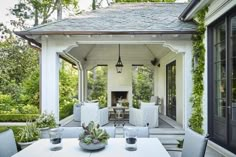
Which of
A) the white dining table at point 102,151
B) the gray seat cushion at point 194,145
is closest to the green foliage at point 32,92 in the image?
the white dining table at point 102,151

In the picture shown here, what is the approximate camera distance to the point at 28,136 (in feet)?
16.1

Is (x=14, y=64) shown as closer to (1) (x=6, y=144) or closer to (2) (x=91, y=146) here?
(1) (x=6, y=144)

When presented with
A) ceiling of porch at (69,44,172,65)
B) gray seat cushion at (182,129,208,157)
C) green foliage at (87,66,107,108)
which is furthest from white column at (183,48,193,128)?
green foliage at (87,66,107,108)

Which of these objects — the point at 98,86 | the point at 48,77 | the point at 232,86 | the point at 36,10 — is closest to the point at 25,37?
the point at 48,77

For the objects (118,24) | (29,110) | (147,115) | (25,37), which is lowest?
(29,110)

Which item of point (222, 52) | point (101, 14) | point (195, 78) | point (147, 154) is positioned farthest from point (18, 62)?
point (147, 154)

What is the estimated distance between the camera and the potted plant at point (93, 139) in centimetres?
238

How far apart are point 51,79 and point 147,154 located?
453cm

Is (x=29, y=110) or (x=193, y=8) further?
(x=29, y=110)

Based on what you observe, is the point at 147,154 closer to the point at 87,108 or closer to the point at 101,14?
the point at 87,108

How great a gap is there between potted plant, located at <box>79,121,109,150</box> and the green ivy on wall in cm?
407

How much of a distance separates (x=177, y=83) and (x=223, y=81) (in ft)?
11.2

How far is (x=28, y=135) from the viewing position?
492cm

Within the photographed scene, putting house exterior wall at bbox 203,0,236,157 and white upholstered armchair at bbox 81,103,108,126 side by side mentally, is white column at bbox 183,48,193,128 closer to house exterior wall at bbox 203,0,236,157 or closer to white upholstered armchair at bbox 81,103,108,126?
house exterior wall at bbox 203,0,236,157
